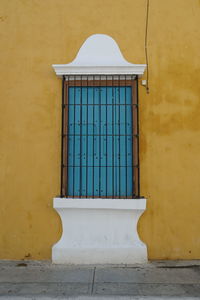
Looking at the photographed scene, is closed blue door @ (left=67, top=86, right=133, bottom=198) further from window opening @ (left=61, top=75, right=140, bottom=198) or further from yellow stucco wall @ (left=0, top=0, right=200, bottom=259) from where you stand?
yellow stucco wall @ (left=0, top=0, right=200, bottom=259)

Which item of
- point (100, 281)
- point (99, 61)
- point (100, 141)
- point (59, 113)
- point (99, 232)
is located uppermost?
point (99, 61)

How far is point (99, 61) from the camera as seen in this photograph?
171 inches

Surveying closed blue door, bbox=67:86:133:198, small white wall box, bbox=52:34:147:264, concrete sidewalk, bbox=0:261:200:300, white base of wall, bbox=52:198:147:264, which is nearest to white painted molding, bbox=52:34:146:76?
small white wall box, bbox=52:34:147:264

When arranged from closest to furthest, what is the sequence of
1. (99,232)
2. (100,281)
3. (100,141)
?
1. (100,281)
2. (99,232)
3. (100,141)

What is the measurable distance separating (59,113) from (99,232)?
6.08ft

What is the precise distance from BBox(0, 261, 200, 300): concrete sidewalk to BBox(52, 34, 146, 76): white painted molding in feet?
9.10

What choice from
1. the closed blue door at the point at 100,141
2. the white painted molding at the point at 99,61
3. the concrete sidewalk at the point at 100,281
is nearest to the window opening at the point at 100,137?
the closed blue door at the point at 100,141

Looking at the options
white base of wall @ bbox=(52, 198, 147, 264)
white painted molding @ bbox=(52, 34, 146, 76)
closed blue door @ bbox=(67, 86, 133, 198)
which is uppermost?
white painted molding @ bbox=(52, 34, 146, 76)

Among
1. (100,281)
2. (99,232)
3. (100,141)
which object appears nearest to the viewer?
(100,281)

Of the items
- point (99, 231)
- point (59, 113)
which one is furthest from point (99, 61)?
point (99, 231)

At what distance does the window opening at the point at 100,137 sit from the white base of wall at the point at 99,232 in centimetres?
19

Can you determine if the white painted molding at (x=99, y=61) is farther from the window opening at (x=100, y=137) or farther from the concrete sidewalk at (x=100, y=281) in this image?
the concrete sidewalk at (x=100, y=281)

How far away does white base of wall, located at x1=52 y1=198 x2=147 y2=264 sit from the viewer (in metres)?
4.02

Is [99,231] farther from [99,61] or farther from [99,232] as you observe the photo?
[99,61]
